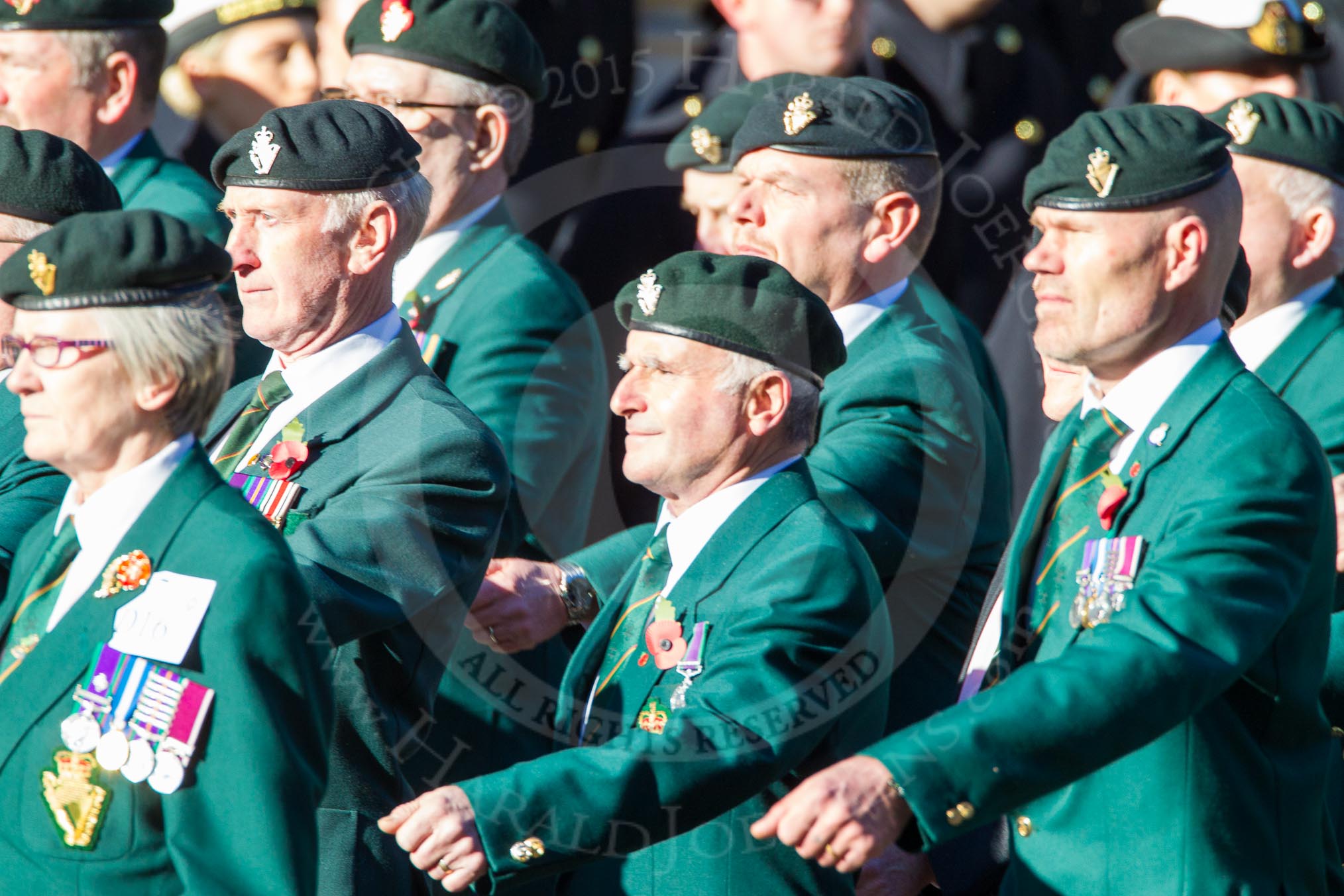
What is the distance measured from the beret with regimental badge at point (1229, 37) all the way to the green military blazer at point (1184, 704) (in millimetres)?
2526

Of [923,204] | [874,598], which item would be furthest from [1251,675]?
[923,204]

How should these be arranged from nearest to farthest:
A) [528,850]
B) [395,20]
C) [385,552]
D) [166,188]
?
[528,850] → [385,552] → [395,20] → [166,188]

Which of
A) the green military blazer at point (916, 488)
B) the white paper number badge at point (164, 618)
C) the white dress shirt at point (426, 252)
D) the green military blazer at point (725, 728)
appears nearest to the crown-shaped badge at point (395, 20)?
the white dress shirt at point (426, 252)

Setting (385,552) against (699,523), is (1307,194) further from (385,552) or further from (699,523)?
(385,552)

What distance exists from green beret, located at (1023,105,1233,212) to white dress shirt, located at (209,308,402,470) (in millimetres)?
1280

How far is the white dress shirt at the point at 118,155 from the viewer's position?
5457mm

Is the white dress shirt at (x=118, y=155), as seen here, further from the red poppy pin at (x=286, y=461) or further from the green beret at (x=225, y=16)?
the red poppy pin at (x=286, y=461)

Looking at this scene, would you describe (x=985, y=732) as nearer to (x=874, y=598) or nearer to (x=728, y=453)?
(x=874, y=598)

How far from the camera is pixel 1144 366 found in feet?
11.5

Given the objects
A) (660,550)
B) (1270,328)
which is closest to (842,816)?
(660,550)

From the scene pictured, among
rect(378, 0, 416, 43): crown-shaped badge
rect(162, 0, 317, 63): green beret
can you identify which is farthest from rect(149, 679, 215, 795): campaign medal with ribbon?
rect(162, 0, 317, 63): green beret

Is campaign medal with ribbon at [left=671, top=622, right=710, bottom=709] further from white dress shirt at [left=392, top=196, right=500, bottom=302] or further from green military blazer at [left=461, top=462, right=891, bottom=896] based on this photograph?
white dress shirt at [left=392, top=196, right=500, bottom=302]

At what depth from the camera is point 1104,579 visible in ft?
10.9

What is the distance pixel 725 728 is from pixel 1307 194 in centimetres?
231
